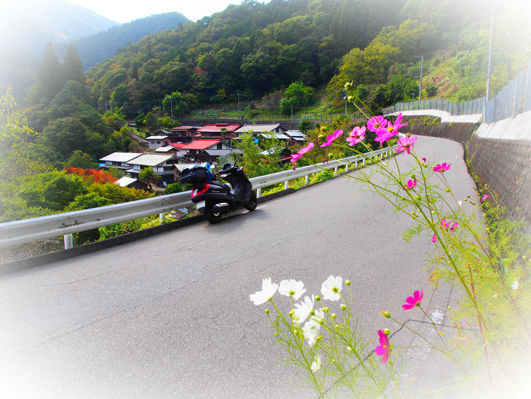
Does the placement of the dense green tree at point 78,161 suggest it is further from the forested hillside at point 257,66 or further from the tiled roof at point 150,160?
the tiled roof at point 150,160

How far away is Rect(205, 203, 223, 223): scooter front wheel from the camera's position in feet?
23.8

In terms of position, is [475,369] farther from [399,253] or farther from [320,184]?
[320,184]

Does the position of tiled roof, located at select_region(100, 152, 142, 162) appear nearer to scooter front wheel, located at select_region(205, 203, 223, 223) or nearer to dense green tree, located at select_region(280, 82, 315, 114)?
dense green tree, located at select_region(280, 82, 315, 114)

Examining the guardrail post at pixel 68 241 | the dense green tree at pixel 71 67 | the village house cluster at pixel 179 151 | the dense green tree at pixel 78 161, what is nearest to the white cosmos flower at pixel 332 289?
the guardrail post at pixel 68 241

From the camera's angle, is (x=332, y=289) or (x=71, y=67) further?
(x=71, y=67)

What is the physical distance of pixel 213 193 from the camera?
24.2ft

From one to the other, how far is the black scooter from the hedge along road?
731 mm

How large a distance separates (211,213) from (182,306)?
3.79 m

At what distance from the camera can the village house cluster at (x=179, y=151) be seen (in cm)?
6838

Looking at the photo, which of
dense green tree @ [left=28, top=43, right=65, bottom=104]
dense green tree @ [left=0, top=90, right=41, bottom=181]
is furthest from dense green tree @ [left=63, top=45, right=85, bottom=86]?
dense green tree @ [left=0, top=90, right=41, bottom=181]

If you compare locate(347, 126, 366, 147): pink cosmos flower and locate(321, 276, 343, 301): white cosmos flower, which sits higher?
locate(347, 126, 366, 147): pink cosmos flower

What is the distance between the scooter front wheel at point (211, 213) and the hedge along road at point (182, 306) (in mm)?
617

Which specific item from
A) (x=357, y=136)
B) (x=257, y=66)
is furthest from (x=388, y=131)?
(x=257, y=66)

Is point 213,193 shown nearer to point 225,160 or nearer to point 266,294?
point 225,160
